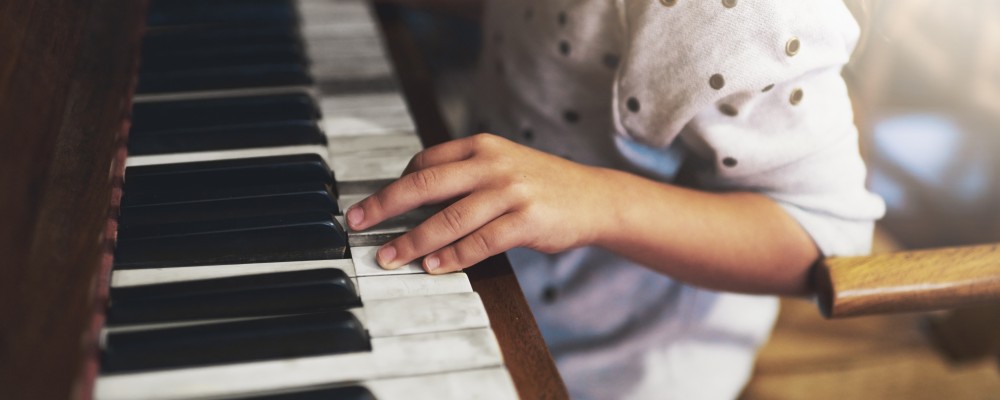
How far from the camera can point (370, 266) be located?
59cm

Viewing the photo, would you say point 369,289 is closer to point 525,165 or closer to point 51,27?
point 525,165

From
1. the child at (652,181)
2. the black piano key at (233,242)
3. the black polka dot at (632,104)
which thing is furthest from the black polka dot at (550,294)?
the black piano key at (233,242)

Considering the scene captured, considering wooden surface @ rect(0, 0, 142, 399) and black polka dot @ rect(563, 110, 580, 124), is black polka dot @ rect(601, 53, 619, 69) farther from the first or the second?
wooden surface @ rect(0, 0, 142, 399)

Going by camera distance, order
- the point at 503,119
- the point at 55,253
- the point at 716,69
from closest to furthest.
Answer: the point at 55,253, the point at 716,69, the point at 503,119

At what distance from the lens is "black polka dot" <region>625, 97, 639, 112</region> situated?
725 mm

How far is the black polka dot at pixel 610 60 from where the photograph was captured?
31.2 inches

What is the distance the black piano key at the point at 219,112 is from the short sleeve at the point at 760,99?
0.29 m

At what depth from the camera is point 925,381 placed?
1.40 meters

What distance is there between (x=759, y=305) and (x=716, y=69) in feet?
1.42

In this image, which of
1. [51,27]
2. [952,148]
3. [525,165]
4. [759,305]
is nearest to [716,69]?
[525,165]

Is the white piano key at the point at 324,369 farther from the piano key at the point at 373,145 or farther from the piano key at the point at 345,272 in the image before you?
the piano key at the point at 373,145

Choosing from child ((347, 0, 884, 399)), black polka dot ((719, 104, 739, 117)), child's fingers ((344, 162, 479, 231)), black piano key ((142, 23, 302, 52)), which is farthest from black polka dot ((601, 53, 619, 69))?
black piano key ((142, 23, 302, 52))

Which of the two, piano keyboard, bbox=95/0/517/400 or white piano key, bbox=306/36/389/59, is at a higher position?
piano keyboard, bbox=95/0/517/400

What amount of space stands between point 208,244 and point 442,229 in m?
0.16
